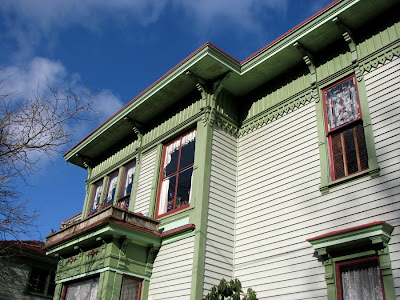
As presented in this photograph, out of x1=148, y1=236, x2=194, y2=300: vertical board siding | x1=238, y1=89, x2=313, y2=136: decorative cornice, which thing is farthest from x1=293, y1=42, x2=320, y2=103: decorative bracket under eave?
x1=148, y1=236, x2=194, y2=300: vertical board siding

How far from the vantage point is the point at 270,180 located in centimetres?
1184

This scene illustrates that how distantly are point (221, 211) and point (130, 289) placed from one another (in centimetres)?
322

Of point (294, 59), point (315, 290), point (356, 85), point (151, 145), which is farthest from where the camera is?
point (151, 145)

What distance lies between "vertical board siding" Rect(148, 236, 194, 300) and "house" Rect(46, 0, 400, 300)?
0.14ft

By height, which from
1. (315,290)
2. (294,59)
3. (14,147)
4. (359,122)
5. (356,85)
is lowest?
(315,290)

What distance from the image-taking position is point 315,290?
30.7 feet

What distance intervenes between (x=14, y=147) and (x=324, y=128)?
7454 mm

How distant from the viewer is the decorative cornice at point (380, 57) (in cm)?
1023

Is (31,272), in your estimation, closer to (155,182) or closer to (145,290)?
(155,182)

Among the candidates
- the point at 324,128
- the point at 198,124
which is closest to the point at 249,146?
the point at 198,124

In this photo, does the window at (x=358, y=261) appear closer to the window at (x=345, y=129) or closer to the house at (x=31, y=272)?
the window at (x=345, y=129)

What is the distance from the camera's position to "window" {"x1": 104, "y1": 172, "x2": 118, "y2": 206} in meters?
16.6

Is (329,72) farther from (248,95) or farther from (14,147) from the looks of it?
(14,147)

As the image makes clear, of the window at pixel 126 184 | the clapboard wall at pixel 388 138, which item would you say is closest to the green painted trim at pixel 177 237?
the window at pixel 126 184
